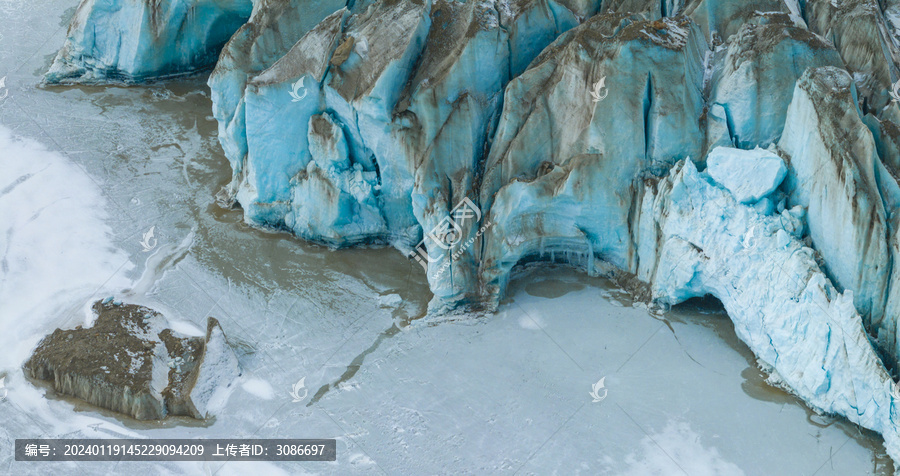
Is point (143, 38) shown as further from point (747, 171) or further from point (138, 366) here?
point (747, 171)

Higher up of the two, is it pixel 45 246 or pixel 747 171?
pixel 747 171

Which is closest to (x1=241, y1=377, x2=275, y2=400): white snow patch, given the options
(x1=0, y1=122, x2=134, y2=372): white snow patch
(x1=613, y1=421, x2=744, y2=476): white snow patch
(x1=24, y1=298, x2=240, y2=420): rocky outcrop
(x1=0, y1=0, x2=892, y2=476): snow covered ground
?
(x1=0, y1=0, x2=892, y2=476): snow covered ground

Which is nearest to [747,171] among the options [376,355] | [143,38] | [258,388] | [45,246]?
[376,355]

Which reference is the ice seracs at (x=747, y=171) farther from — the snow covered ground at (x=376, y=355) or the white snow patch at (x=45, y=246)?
the white snow patch at (x=45, y=246)

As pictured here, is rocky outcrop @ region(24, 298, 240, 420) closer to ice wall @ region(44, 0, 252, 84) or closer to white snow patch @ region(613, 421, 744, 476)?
white snow patch @ region(613, 421, 744, 476)

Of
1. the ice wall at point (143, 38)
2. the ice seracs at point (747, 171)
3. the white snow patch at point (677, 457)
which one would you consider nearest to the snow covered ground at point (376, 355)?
the white snow patch at point (677, 457)

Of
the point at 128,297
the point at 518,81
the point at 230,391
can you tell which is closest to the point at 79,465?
the point at 230,391
